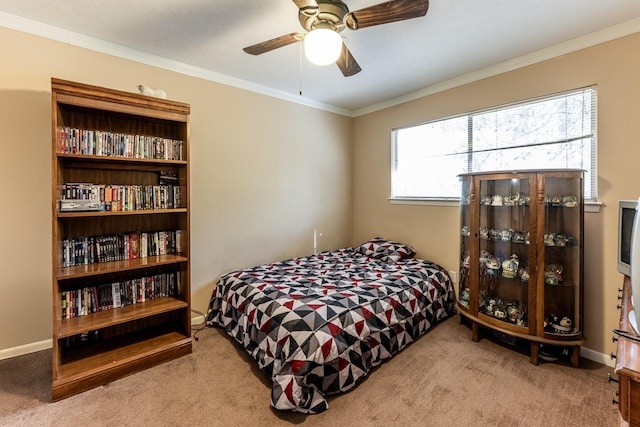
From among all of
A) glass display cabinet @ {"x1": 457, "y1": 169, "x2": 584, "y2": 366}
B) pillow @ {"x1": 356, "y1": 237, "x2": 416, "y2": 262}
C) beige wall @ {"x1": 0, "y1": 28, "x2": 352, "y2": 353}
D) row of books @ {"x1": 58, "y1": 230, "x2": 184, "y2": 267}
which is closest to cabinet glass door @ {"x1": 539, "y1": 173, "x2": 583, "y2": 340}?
glass display cabinet @ {"x1": 457, "y1": 169, "x2": 584, "y2": 366}

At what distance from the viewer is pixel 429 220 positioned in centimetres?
324

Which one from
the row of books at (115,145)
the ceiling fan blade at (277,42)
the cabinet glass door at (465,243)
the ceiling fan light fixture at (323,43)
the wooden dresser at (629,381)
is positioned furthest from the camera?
the cabinet glass door at (465,243)

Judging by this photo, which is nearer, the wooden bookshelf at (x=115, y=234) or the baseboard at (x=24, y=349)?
the wooden bookshelf at (x=115, y=234)

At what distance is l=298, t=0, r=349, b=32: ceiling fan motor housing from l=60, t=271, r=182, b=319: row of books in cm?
211

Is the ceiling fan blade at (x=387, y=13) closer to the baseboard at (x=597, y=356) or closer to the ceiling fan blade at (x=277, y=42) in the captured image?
the ceiling fan blade at (x=277, y=42)

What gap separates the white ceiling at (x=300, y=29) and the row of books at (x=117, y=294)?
5.57 ft

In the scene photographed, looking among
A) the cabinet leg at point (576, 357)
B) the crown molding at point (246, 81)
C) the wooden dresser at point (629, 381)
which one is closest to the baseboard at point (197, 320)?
the crown molding at point (246, 81)

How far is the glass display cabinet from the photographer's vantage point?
207 centimetres

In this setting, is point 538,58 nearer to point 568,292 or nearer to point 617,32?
point 617,32

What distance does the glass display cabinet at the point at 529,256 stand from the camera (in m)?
2.07

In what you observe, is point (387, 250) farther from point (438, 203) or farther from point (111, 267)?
point (111, 267)

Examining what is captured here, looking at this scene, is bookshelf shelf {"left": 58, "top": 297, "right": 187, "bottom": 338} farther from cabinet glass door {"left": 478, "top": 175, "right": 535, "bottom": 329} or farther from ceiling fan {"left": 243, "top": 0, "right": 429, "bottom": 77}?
cabinet glass door {"left": 478, "top": 175, "right": 535, "bottom": 329}

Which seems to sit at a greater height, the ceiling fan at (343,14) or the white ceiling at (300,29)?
the white ceiling at (300,29)

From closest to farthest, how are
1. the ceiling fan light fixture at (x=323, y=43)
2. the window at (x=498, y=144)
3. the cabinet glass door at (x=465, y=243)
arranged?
the ceiling fan light fixture at (x=323, y=43)
the window at (x=498, y=144)
the cabinet glass door at (x=465, y=243)
